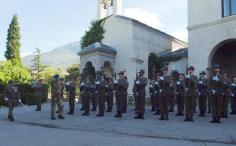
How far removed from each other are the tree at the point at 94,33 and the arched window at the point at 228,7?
13.7m

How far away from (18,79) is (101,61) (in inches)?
598

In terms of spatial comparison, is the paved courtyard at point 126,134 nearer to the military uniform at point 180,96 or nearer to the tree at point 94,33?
the military uniform at point 180,96

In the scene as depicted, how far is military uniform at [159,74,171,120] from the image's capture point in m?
15.6

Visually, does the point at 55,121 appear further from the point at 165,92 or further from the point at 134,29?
the point at 134,29

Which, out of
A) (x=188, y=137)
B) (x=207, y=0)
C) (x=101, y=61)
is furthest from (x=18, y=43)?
(x=188, y=137)

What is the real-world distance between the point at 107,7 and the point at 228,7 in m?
15.4

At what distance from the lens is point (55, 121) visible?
1673cm

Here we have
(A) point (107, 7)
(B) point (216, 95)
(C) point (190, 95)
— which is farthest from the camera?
(A) point (107, 7)

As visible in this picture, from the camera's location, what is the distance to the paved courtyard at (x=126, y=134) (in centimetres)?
1083

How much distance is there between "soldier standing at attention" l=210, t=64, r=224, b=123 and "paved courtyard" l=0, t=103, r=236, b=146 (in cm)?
39

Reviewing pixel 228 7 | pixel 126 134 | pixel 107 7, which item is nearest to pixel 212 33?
pixel 228 7

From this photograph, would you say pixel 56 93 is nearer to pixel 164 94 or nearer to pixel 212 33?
pixel 164 94

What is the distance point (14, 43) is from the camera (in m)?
49.4

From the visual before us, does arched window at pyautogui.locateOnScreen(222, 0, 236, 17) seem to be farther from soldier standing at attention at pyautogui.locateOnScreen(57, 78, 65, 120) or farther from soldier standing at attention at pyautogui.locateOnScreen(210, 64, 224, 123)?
soldier standing at attention at pyautogui.locateOnScreen(57, 78, 65, 120)
